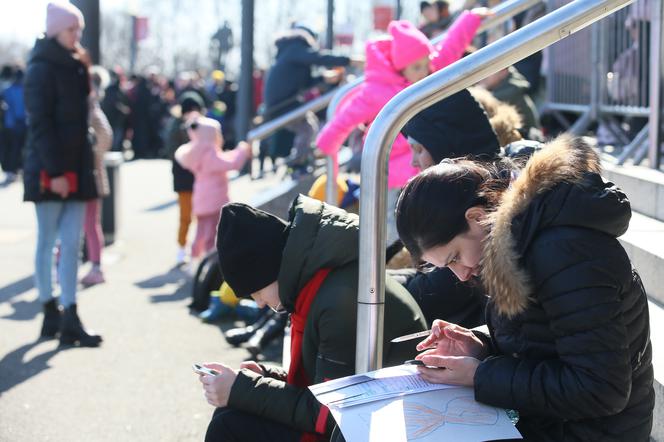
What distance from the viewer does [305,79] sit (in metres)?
10.2

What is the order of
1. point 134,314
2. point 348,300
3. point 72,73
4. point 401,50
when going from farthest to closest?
point 134,314
point 72,73
point 401,50
point 348,300

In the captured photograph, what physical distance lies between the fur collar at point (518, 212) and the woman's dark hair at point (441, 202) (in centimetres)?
12

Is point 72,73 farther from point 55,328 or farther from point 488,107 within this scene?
point 488,107

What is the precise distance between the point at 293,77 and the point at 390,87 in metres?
4.87

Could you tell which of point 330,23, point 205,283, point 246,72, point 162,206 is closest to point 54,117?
point 205,283

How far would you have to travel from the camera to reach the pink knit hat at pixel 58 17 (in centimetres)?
588

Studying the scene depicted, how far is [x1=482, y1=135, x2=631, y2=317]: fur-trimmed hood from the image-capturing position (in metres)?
2.16

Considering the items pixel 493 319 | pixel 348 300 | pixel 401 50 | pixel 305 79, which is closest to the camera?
pixel 493 319

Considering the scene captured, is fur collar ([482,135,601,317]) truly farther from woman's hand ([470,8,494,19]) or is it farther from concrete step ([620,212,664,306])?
woman's hand ([470,8,494,19])

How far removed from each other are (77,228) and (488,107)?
291 centimetres

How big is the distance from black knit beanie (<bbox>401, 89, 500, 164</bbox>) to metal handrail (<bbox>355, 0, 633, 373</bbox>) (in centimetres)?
133

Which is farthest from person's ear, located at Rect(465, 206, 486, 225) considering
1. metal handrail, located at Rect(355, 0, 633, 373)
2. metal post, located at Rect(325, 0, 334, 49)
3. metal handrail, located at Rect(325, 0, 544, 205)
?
metal post, located at Rect(325, 0, 334, 49)

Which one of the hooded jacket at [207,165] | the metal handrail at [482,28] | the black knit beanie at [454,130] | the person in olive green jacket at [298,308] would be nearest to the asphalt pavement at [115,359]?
the hooded jacket at [207,165]

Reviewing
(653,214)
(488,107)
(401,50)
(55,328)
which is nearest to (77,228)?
(55,328)
